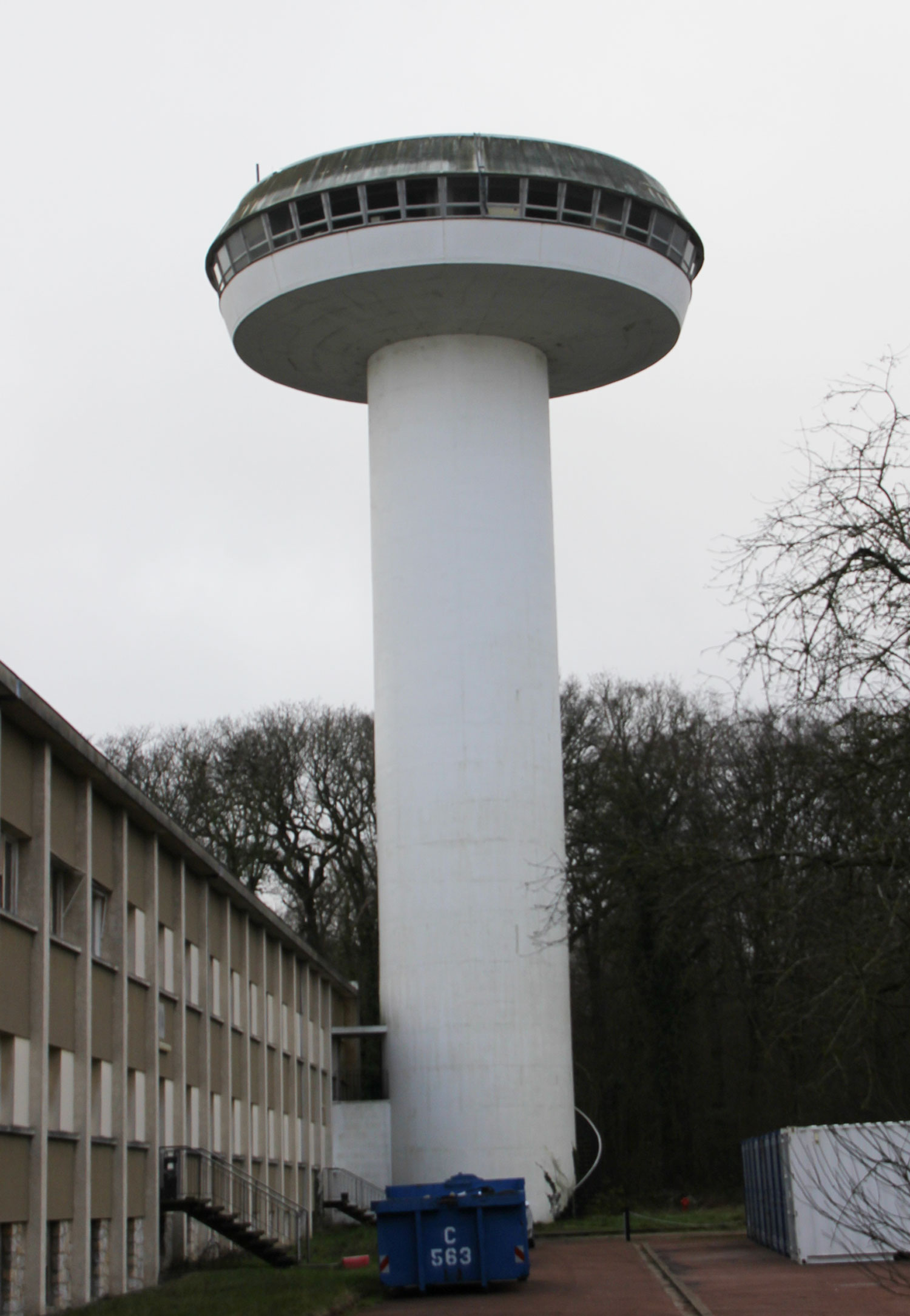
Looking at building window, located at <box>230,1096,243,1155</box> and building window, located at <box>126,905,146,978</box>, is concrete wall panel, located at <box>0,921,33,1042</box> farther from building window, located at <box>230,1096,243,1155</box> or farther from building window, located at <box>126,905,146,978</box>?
building window, located at <box>230,1096,243,1155</box>

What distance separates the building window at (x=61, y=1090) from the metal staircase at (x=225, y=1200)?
447cm

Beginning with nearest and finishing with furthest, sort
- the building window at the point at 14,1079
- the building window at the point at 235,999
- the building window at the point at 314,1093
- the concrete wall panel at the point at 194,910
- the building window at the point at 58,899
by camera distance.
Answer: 1. the building window at the point at 14,1079
2. the building window at the point at 58,899
3. the concrete wall panel at the point at 194,910
4. the building window at the point at 235,999
5. the building window at the point at 314,1093

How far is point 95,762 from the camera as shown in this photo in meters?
20.7

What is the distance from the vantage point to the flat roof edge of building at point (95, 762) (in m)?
17.8

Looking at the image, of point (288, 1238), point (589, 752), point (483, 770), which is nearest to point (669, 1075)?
point (589, 752)

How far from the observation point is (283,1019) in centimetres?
3556

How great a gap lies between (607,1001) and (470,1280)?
31.0m

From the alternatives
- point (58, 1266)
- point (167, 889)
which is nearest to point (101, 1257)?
point (58, 1266)

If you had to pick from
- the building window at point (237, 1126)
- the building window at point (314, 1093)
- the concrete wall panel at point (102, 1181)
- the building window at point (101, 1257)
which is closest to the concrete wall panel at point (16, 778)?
the concrete wall panel at point (102, 1181)

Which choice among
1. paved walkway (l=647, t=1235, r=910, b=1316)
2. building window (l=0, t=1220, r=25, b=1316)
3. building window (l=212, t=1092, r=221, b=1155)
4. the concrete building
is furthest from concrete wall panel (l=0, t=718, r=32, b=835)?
building window (l=212, t=1092, r=221, b=1155)

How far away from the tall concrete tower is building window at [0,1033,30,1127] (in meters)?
18.1

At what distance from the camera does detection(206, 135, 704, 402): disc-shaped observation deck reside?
123 feet

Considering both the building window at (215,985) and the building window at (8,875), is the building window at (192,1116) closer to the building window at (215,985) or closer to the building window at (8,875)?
the building window at (215,985)

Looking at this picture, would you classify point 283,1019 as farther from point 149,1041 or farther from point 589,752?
point 589,752
